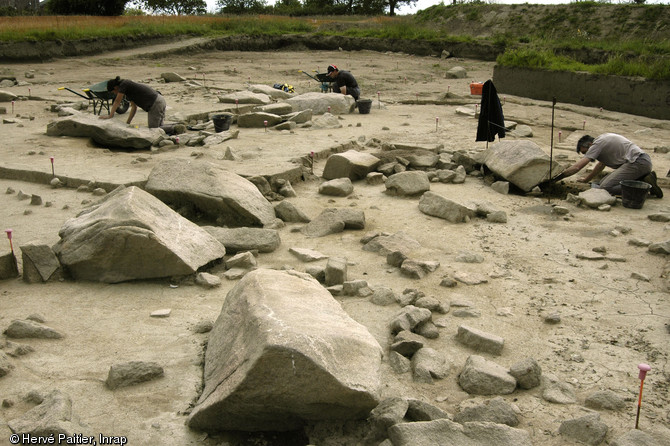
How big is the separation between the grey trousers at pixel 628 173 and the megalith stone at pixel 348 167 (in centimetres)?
310

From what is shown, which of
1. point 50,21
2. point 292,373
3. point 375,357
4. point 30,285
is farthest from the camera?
point 50,21

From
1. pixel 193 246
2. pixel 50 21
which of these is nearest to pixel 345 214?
pixel 193 246

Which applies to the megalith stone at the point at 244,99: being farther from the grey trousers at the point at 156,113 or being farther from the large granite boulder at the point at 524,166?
the large granite boulder at the point at 524,166

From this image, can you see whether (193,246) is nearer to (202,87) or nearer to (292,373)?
(292,373)

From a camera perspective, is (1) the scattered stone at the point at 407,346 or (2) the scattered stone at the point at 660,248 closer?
(1) the scattered stone at the point at 407,346

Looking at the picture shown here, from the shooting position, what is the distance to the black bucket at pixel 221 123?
1057 centimetres

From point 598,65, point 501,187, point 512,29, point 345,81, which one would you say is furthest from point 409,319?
point 512,29

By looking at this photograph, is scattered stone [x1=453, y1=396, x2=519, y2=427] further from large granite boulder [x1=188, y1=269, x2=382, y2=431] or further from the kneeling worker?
the kneeling worker

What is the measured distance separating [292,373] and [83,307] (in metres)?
2.30

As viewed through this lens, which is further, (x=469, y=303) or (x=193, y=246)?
(x=193, y=246)

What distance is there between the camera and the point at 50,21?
23.9 metres

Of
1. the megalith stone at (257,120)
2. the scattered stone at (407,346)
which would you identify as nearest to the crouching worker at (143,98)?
the megalith stone at (257,120)

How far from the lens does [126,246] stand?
4605 millimetres

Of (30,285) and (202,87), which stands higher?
(202,87)
